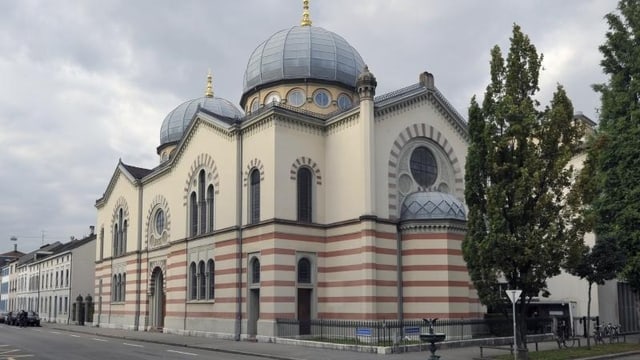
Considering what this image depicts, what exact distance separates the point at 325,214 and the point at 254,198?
355 centimetres

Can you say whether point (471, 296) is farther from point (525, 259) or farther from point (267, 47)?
point (267, 47)

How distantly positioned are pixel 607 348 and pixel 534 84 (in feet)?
36.0

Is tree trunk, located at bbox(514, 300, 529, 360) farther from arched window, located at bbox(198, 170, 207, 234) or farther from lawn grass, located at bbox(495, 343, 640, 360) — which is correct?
arched window, located at bbox(198, 170, 207, 234)

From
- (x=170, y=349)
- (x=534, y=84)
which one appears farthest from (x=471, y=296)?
(x=170, y=349)

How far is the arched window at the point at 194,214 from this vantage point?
3650cm

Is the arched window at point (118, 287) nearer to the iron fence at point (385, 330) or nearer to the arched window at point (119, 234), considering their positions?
the arched window at point (119, 234)

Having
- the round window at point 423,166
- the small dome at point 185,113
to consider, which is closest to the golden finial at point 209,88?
the small dome at point 185,113

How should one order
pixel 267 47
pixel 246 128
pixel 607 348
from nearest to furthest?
pixel 607 348 → pixel 246 128 → pixel 267 47

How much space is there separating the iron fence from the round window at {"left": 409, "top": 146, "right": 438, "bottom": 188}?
7561 millimetres

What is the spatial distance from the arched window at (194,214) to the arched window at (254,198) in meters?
5.96

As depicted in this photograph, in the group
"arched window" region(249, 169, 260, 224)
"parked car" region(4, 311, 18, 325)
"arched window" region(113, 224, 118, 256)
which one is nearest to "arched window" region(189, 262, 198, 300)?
"arched window" region(249, 169, 260, 224)

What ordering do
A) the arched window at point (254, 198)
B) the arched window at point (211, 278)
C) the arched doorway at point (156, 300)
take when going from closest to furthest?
1. the arched window at point (254, 198)
2. the arched window at point (211, 278)
3. the arched doorway at point (156, 300)

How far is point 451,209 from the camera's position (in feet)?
97.9

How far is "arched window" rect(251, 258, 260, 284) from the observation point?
30.8 meters
